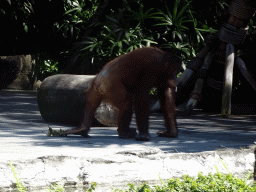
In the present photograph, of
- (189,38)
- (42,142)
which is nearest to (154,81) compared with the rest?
(42,142)

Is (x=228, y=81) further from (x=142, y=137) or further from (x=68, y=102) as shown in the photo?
(x=142, y=137)

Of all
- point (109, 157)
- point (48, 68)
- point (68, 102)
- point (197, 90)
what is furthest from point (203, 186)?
point (48, 68)

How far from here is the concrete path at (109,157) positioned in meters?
2.56

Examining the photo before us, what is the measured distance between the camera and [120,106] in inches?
162

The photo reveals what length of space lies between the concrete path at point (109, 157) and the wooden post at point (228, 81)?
1994mm

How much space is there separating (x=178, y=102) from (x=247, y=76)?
145 cm

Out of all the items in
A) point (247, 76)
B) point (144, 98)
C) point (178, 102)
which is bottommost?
point (178, 102)

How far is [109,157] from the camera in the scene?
9.52 feet

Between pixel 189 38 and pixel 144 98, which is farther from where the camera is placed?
pixel 189 38

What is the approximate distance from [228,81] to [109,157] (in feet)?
15.7

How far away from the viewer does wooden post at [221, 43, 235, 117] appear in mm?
7109

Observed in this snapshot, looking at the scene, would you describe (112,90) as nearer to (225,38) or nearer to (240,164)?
(240,164)

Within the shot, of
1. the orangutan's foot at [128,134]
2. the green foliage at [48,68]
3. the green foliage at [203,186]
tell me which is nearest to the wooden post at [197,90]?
the orangutan's foot at [128,134]

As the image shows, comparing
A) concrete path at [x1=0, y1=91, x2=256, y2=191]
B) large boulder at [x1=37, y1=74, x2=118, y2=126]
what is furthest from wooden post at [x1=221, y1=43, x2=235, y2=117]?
large boulder at [x1=37, y1=74, x2=118, y2=126]
